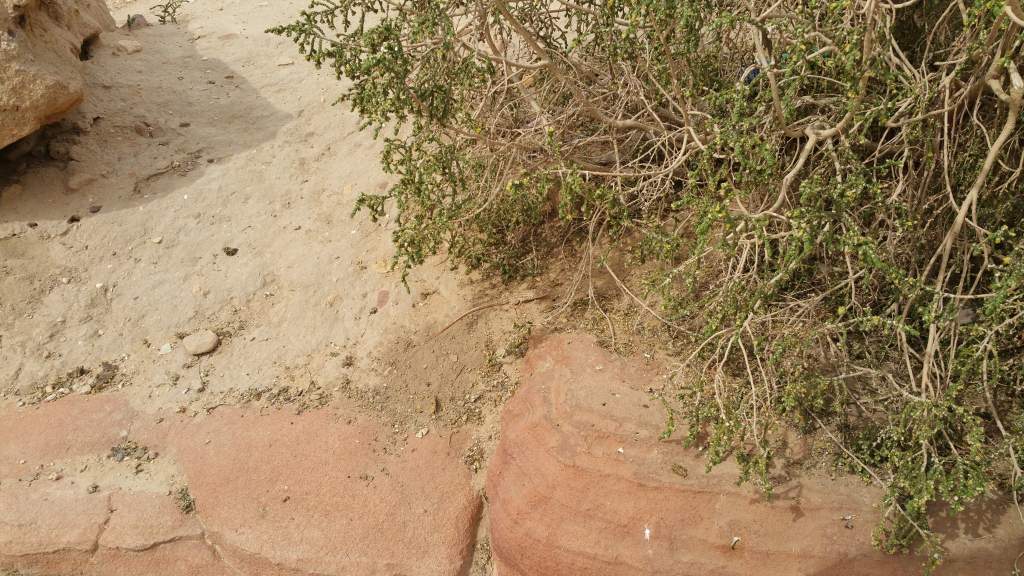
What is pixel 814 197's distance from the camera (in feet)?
8.93

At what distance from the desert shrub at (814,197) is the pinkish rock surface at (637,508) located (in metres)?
0.13

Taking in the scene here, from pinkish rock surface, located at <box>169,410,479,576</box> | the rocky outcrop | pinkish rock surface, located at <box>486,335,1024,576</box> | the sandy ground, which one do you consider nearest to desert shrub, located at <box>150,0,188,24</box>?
the sandy ground

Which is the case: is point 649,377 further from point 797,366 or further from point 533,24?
point 533,24

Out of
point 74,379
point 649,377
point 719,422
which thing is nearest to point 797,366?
point 719,422

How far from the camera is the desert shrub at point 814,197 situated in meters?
2.72

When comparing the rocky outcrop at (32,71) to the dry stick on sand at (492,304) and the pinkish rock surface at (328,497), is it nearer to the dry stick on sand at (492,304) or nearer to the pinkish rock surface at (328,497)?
the pinkish rock surface at (328,497)

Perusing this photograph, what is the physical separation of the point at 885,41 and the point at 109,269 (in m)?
3.68

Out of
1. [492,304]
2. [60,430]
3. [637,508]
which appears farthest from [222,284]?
[637,508]

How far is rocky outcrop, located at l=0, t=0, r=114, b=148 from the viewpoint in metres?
4.34

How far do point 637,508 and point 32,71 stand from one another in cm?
365

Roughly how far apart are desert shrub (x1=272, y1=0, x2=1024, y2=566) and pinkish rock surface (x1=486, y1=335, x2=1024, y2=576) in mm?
132

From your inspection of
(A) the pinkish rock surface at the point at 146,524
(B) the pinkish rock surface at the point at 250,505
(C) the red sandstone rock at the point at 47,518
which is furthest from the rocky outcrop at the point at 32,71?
(A) the pinkish rock surface at the point at 146,524

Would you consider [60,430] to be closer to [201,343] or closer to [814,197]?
[201,343]

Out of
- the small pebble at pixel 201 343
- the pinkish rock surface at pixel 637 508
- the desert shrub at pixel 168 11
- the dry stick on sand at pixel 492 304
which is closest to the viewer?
the pinkish rock surface at pixel 637 508
